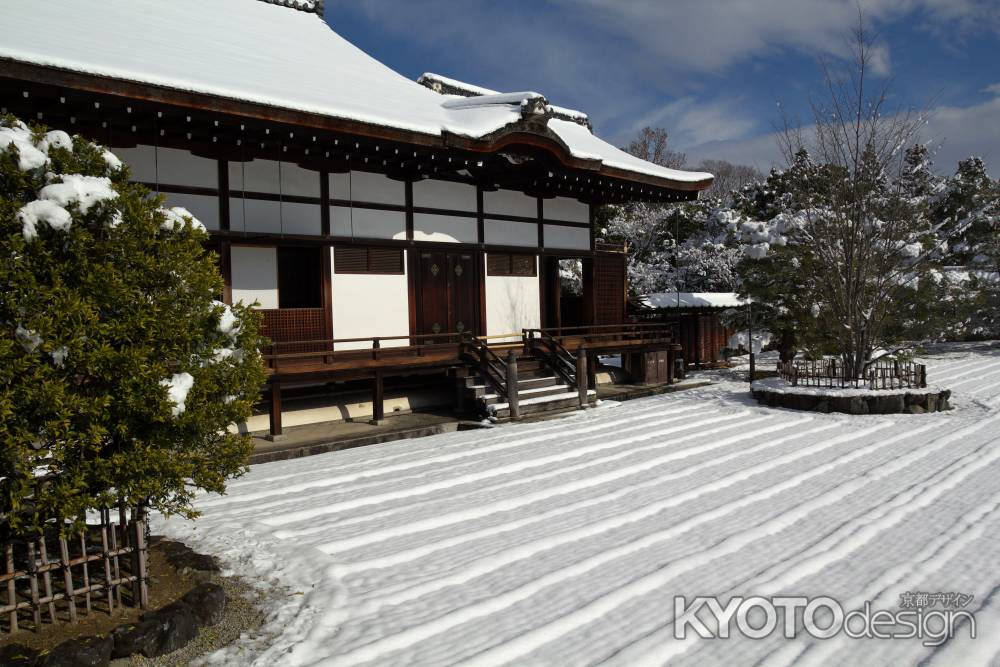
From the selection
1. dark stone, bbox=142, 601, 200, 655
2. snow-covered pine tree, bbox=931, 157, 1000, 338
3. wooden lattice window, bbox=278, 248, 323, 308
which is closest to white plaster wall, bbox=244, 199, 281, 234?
wooden lattice window, bbox=278, 248, 323, 308

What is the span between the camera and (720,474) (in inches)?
321

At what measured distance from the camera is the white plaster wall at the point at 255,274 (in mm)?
Result: 10922

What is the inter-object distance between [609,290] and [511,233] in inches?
139

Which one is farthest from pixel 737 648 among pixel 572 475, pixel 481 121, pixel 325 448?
pixel 481 121

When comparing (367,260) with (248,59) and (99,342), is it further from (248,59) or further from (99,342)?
(99,342)

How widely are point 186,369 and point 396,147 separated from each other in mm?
7610

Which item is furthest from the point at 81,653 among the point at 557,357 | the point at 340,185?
the point at 557,357

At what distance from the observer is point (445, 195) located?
1373cm

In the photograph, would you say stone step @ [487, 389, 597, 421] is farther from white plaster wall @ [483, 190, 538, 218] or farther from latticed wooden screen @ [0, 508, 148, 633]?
latticed wooden screen @ [0, 508, 148, 633]

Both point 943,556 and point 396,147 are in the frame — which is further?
point 396,147

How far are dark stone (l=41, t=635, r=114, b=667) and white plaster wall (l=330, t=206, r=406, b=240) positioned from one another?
894 cm

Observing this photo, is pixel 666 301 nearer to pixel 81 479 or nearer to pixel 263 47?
pixel 263 47

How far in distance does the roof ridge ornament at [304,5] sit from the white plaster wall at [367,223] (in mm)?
7807

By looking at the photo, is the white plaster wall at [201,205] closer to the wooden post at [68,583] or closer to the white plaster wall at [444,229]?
the white plaster wall at [444,229]
